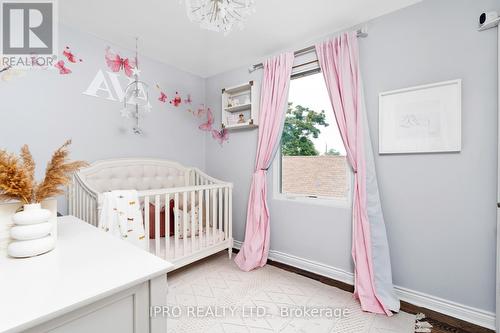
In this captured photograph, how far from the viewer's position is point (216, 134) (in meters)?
3.06

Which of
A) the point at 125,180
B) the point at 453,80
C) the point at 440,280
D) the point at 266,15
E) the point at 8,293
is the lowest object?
the point at 440,280

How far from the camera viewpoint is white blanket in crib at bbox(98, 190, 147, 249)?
5.16 ft

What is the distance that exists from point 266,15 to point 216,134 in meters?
1.54

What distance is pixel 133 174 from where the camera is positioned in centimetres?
242

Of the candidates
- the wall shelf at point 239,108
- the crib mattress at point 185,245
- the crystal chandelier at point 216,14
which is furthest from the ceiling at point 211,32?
the crib mattress at point 185,245

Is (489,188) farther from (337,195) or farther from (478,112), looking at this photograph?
(337,195)

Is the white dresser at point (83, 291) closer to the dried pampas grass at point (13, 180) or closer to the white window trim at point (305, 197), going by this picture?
the dried pampas grass at point (13, 180)

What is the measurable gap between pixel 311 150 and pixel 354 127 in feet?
1.69

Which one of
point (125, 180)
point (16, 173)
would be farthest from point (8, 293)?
point (125, 180)

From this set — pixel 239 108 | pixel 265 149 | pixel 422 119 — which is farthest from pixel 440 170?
pixel 239 108

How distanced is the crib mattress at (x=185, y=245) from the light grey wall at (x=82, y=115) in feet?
2.97

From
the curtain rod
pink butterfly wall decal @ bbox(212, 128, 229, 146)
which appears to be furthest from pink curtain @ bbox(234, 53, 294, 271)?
pink butterfly wall decal @ bbox(212, 128, 229, 146)

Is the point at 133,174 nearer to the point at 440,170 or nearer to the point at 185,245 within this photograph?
the point at 185,245

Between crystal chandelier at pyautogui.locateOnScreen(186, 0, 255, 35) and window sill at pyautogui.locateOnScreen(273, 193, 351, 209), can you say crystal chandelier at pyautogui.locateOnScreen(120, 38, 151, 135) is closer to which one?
crystal chandelier at pyautogui.locateOnScreen(186, 0, 255, 35)
